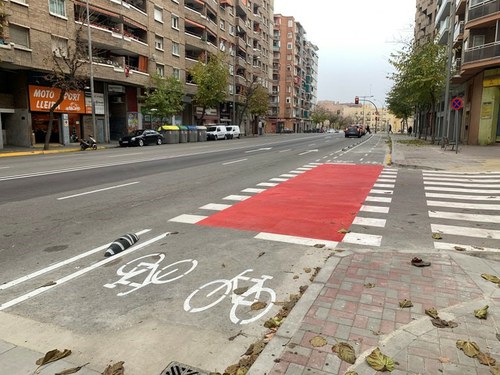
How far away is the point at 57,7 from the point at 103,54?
716 cm

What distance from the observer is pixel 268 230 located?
6504 mm

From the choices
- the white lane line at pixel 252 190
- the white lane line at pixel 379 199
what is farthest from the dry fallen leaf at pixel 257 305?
the white lane line at pixel 252 190

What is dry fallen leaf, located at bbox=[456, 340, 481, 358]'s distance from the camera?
281 cm

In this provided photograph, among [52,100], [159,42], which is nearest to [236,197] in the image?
[52,100]

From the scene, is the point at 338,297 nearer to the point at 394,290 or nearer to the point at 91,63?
the point at 394,290

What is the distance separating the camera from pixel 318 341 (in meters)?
3.01

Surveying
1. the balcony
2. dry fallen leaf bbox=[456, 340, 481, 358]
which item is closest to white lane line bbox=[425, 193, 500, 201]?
dry fallen leaf bbox=[456, 340, 481, 358]

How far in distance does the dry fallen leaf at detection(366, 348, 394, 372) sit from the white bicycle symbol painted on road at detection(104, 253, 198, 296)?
7.88 ft

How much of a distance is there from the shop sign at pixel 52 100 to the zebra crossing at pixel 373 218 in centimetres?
2669

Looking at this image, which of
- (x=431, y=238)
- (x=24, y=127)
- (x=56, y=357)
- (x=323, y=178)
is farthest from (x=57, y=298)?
(x=24, y=127)

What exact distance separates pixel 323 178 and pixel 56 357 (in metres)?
10.7

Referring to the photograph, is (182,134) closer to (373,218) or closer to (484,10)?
(484,10)

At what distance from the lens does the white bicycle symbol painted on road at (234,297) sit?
3.67 metres

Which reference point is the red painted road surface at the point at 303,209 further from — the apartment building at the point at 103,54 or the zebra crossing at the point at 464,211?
the apartment building at the point at 103,54
